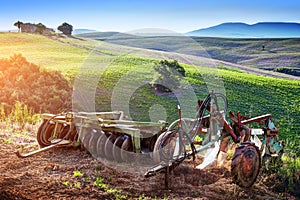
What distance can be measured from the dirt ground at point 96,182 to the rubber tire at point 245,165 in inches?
6.2

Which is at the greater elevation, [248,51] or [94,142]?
[248,51]

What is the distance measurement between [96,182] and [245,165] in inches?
105

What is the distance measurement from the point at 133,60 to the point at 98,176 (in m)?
36.4

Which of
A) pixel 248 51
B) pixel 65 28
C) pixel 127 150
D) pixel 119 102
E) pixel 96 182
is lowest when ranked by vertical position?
pixel 119 102

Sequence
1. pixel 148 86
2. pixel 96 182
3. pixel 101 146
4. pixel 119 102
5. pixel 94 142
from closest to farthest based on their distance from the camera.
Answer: pixel 96 182, pixel 101 146, pixel 94 142, pixel 119 102, pixel 148 86

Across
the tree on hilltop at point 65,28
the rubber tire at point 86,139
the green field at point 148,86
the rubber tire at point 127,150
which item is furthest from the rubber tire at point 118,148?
the tree on hilltop at point 65,28

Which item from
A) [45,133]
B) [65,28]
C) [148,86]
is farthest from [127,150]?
[65,28]

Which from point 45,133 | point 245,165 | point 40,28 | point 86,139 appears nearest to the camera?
point 245,165

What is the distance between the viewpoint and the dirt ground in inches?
249

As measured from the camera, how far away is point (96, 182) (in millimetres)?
6805

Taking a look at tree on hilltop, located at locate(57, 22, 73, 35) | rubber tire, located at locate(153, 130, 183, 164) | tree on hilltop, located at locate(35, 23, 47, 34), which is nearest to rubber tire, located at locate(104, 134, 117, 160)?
rubber tire, located at locate(153, 130, 183, 164)

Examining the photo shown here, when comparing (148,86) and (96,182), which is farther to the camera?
(148,86)

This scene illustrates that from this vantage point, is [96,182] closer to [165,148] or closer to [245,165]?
[165,148]

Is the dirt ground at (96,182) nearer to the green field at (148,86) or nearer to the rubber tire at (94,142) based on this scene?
the rubber tire at (94,142)
